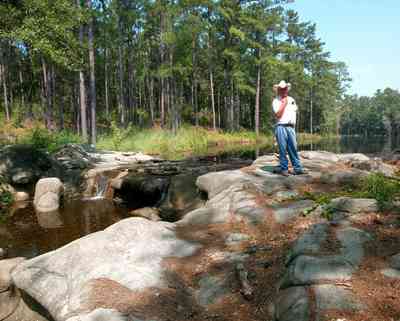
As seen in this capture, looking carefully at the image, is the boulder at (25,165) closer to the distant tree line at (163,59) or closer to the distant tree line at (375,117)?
the distant tree line at (163,59)

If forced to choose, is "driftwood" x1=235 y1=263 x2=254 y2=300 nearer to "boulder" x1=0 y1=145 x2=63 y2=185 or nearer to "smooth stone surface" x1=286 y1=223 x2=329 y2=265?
"smooth stone surface" x1=286 y1=223 x2=329 y2=265

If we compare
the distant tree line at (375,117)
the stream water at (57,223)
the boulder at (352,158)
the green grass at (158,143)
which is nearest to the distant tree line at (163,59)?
the green grass at (158,143)

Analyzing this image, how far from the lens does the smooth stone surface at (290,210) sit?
498 centimetres

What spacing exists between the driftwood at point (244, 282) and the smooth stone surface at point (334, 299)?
0.69m

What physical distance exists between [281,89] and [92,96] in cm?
1835

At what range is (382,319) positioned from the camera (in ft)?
8.27

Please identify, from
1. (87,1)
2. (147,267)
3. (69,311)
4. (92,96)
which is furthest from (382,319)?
(87,1)

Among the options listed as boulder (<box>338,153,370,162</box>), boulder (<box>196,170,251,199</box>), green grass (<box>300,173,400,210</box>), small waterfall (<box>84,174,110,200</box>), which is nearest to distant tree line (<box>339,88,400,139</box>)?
boulder (<box>338,153,370,162</box>)

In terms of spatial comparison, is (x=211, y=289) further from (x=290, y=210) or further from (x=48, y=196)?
(x=48, y=196)

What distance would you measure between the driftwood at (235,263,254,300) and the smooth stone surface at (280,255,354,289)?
13.4 inches

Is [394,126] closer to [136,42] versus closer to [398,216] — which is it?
[136,42]

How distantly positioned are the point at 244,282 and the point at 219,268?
493 millimetres

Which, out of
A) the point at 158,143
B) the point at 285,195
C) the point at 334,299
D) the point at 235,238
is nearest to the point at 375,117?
the point at 158,143

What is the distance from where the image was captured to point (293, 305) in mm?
2785
